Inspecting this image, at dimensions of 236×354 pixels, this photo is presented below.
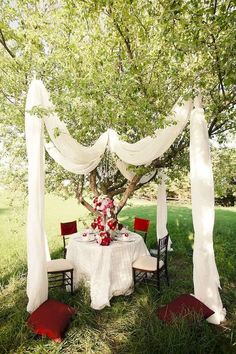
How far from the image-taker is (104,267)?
5180mm

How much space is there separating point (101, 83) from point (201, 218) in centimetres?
253

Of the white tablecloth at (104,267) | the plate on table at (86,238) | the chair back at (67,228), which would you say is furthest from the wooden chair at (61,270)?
the chair back at (67,228)

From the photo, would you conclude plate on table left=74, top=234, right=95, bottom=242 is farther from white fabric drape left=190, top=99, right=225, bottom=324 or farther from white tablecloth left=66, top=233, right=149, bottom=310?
white fabric drape left=190, top=99, right=225, bottom=324

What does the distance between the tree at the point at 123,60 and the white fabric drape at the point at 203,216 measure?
0.59 m

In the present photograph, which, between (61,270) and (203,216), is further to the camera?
(61,270)

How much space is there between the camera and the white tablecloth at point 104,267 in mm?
5012

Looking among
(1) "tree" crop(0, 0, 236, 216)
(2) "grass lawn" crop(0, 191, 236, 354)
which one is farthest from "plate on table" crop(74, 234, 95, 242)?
(1) "tree" crop(0, 0, 236, 216)

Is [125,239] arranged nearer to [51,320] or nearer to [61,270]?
[61,270]

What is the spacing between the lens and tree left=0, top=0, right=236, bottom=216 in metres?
3.77

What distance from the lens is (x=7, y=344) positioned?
148 inches

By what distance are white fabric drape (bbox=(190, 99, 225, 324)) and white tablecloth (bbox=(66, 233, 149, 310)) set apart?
1375 mm

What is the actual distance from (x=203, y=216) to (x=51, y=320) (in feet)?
8.59

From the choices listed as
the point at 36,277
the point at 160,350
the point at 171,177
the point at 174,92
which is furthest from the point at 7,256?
the point at 174,92

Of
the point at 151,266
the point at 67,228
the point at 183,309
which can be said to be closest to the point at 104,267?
the point at 151,266
